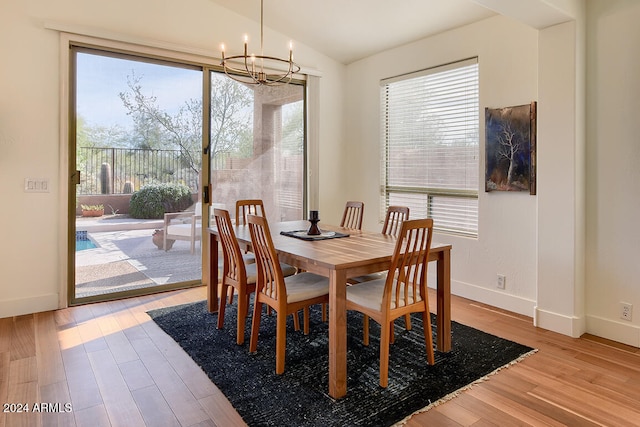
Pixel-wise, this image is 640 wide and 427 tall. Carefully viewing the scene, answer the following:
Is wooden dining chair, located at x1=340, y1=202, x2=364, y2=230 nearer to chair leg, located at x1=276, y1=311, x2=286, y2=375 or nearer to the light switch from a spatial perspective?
chair leg, located at x1=276, y1=311, x2=286, y2=375

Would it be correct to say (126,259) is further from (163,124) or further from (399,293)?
(399,293)

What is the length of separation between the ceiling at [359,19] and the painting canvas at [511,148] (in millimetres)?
955

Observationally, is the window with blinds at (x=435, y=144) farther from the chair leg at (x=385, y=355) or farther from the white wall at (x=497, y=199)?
the chair leg at (x=385, y=355)

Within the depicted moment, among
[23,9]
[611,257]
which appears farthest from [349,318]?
[23,9]

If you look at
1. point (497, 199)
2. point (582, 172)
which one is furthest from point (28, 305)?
point (582, 172)

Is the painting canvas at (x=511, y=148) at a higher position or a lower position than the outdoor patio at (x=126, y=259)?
higher

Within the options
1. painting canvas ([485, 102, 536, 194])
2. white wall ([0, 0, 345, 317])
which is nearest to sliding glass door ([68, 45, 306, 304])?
white wall ([0, 0, 345, 317])

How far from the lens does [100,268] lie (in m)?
4.02

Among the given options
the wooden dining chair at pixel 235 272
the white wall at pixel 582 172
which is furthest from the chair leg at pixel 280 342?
the white wall at pixel 582 172

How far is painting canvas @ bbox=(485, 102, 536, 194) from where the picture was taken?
348cm

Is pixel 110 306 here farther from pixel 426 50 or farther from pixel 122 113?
pixel 426 50

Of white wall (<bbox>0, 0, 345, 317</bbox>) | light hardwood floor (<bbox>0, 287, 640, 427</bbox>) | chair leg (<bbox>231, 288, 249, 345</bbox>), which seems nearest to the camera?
light hardwood floor (<bbox>0, 287, 640, 427</bbox>)

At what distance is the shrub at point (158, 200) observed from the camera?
13.6 feet

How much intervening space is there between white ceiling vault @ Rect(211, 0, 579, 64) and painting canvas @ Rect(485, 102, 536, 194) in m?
0.73
